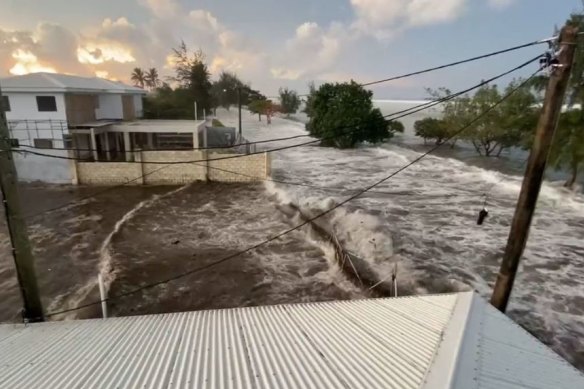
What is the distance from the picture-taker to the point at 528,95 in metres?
26.6

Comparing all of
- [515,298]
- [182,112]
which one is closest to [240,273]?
[515,298]

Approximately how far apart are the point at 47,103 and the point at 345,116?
85.0 feet

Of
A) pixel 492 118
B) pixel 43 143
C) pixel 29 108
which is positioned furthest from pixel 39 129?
pixel 492 118

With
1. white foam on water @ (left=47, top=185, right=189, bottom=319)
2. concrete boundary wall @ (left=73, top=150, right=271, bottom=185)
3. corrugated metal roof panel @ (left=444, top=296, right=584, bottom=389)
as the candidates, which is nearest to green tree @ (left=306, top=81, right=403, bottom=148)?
concrete boundary wall @ (left=73, top=150, right=271, bottom=185)

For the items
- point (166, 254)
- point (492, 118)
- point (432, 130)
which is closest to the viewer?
point (166, 254)

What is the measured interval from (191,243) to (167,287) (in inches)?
128

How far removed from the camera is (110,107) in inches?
1077

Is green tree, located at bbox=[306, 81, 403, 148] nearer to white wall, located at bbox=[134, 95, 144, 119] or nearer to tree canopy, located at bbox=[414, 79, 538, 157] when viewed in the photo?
tree canopy, located at bbox=[414, 79, 538, 157]

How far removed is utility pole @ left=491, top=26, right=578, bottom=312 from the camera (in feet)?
16.8

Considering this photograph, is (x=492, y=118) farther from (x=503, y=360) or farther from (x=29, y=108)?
(x=29, y=108)

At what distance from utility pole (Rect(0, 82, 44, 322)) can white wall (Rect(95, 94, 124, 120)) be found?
2266cm

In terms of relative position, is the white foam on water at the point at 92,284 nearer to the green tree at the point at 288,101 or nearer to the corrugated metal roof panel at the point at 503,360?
the corrugated metal roof panel at the point at 503,360

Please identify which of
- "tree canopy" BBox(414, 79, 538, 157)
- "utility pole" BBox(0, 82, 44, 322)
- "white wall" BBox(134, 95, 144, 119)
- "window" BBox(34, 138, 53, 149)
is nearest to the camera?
"utility pole" BBox(0, 82, 44, 322)

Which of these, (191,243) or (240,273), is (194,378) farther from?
(191,243)
